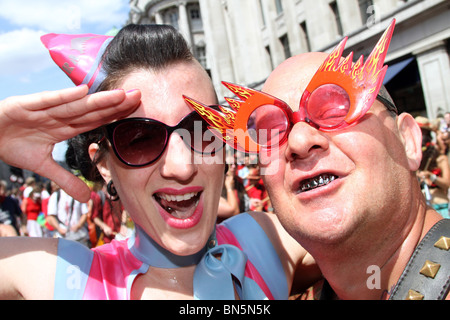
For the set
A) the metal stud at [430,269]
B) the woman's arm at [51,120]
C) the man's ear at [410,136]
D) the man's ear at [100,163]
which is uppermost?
the woman's arm at [51,120]

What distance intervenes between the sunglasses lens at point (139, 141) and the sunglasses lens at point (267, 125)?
406 millimetres

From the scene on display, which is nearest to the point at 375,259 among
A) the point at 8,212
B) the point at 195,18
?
the point at 8,212

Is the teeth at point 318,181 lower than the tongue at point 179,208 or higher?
higher

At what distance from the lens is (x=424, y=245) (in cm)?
126

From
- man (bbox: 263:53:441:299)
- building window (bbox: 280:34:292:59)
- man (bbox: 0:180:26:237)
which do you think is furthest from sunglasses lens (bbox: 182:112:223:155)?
building window (bbox: 280:34:292:59)

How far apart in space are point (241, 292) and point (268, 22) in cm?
1693

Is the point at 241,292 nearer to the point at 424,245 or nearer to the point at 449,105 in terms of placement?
the point at 424,245

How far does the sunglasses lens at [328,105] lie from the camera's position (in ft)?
4.60

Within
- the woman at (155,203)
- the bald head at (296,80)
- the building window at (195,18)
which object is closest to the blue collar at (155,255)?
the woman at (155,203)

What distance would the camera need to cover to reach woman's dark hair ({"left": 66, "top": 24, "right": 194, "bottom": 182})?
166 centimetres

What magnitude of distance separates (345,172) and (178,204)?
0.80 meters

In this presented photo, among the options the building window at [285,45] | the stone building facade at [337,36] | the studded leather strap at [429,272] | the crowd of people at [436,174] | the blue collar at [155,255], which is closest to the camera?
the studded leather strap at [429,272]

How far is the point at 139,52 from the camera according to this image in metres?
1.67

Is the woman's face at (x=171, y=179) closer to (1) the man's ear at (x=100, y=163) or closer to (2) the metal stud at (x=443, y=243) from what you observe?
(1) the man's ear at (x=100, y=163)
